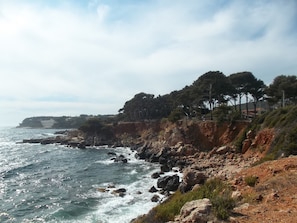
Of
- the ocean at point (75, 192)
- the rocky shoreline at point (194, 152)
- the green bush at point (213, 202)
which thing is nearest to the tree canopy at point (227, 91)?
the rocky shoreline at point (194, 152)

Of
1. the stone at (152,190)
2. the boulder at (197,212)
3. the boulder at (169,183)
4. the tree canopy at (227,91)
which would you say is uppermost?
the tree canopy at (227,91)

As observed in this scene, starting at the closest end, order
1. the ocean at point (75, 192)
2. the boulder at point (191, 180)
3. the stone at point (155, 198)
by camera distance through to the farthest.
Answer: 1. the boulder at point (191, 180)
2. the ocean at point (75, 192)
3. the stone at point (155, 198)

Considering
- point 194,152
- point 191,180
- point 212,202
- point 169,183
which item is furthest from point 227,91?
point 212,202

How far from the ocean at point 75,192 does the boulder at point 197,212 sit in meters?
13.5

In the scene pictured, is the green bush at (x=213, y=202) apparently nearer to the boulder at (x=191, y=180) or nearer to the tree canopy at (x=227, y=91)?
the boulder at (x=191, y=180)

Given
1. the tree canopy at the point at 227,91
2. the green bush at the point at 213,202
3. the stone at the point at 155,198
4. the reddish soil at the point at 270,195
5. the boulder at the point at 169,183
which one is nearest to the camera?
the reddish soil at the point at 270,195

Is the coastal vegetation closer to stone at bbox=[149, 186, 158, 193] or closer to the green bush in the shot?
the green bush

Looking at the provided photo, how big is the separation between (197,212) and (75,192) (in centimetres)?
2511

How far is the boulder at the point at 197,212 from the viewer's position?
934 cm

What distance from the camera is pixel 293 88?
47.3 m

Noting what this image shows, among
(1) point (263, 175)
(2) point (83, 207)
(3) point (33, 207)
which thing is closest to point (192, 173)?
(1) point (263, 175)

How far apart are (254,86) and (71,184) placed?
38360mm

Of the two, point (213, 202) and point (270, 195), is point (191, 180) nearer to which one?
point (270, 195)

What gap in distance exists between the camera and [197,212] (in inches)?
374
